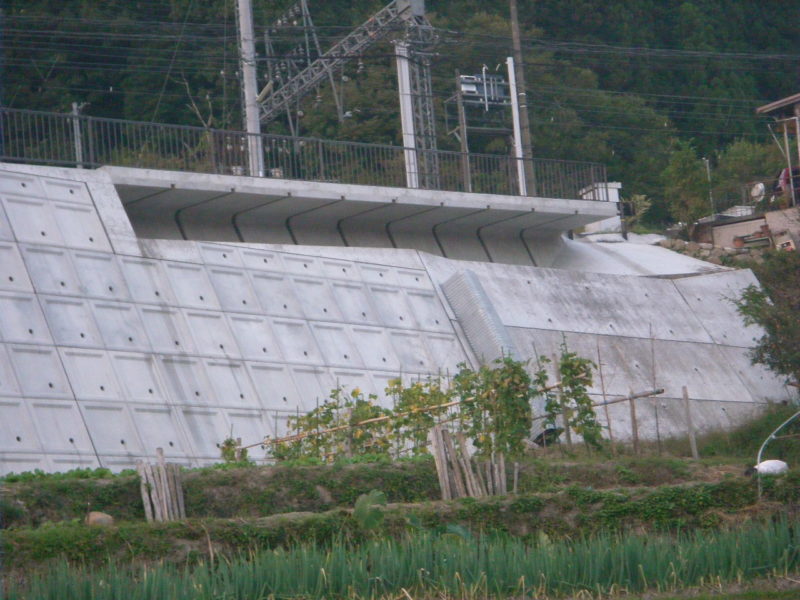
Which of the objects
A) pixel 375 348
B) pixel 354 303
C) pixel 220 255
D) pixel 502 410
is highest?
pixel 220 255

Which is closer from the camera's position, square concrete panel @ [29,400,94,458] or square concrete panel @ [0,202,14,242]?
square concrete panel @ [29,400,94,458]

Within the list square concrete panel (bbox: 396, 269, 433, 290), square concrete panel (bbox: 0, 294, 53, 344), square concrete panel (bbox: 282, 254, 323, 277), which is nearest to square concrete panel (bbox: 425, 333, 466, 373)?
square concrete panel (bbox: 396, 269, 433, 290)

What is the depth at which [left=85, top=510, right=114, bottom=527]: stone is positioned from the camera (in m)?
13.2

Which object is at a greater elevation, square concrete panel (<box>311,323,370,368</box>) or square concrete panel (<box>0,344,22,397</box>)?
square concrete panel (<box>311,323,370,368</box>)

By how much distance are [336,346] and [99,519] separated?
885 cm

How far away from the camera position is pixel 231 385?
20016 millimetres

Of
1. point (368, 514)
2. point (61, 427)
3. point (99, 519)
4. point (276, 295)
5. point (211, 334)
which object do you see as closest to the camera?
point (368, 514)

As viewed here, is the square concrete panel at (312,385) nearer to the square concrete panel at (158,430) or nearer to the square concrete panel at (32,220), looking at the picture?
the square concrete panel at (158,430)

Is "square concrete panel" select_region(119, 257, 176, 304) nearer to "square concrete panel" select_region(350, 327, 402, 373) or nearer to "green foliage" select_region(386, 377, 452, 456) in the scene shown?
"square concrete panel" select_region(350, 327, 402, 373)

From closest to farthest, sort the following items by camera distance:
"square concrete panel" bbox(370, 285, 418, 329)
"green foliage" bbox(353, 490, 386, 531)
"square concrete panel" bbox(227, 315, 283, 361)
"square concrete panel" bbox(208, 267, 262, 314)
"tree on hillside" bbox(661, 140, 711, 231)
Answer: "green foliage" bbox(353, 490, 386, 531) < "square concrete panel" bbox(227, 315, 283, 361) < "square concrete panel" bbox(208, 267, 262, 314) < "square concrete panel" bbox(370, 285, 418, 329) < "tree on hillside" bbox(661, 140, 711, 231)

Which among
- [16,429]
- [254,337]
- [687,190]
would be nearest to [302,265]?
[254,337]

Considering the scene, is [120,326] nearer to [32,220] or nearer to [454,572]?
[32,220]

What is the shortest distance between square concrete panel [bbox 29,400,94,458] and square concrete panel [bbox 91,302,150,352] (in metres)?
1.42

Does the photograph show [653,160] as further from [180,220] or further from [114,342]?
[114,342]
